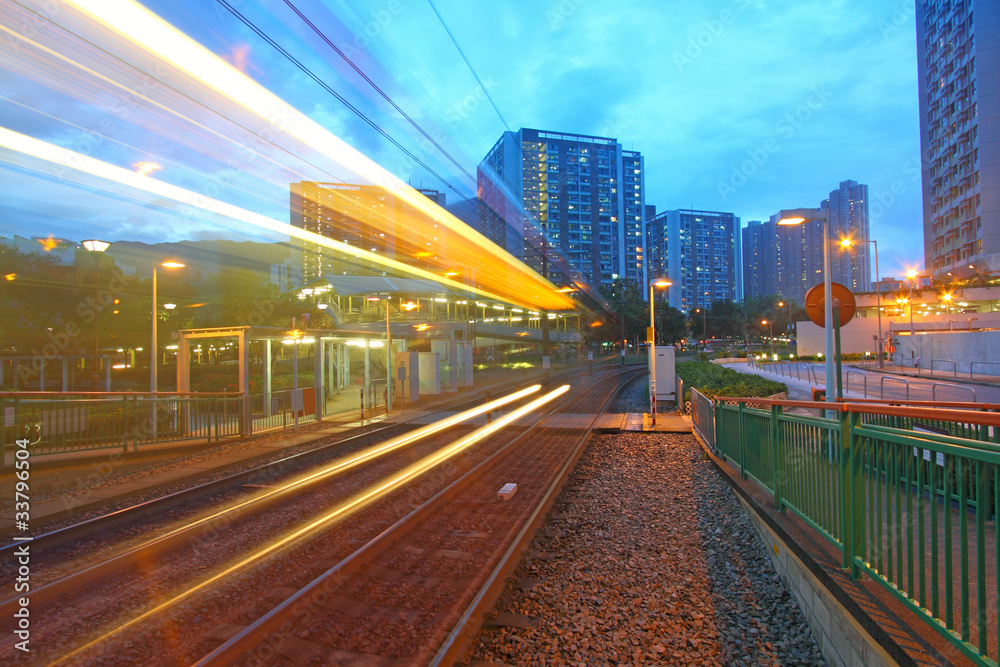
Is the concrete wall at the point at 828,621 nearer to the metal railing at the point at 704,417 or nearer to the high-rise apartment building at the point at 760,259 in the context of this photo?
the metal railing at the point at 704,417

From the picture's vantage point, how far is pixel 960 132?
61125 mm

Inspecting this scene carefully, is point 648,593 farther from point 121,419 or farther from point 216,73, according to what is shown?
point 216,73

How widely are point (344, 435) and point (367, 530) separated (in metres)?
8.75

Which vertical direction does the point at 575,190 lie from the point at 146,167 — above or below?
above

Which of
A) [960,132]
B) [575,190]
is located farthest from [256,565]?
[575,190]

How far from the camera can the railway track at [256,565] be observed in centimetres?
414

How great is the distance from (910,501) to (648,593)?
8.48 ft

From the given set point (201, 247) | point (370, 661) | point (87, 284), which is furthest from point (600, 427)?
point (201, 247)

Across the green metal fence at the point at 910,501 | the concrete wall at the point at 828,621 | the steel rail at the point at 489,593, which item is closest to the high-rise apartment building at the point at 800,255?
the steel rail at the point at 489,593

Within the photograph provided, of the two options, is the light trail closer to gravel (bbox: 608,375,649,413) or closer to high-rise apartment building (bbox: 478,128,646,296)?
gravel (bbox: 608,375,649,413)

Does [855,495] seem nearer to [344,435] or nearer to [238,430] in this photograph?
[344,435]

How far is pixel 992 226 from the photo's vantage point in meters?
56.8

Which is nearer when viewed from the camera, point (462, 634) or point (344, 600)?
point (462, 634)

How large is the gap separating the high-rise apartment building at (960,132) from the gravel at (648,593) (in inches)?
2756
